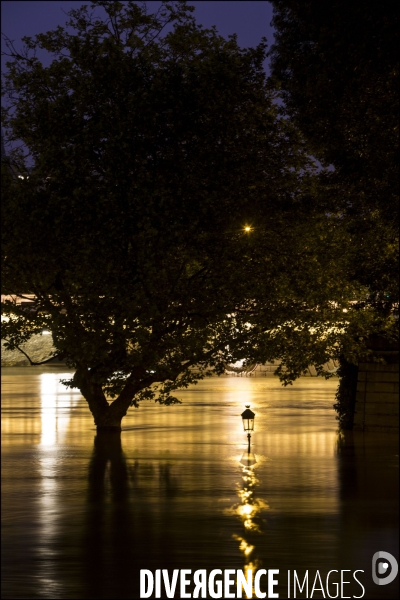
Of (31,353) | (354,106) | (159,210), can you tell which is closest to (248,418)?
(159,210)

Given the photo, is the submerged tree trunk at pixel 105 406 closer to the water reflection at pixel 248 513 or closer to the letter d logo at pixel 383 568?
the water reflection at pixel 248 513

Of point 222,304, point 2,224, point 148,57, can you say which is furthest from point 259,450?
point 148,57

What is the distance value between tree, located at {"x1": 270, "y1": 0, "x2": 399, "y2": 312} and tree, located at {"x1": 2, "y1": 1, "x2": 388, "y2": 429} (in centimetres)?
60

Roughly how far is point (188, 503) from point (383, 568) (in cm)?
373

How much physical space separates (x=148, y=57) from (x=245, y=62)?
71.7 inches

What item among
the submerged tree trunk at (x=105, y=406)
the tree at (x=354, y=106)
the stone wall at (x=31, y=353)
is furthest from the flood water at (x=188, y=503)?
the stone wall at (x=31, y=353)

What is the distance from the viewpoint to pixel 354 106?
18.2 meters

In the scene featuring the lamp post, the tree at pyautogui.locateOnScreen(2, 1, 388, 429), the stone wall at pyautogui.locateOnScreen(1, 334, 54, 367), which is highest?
the tree at pyautogui.locateOnScreen(2, 1, 388, 429)

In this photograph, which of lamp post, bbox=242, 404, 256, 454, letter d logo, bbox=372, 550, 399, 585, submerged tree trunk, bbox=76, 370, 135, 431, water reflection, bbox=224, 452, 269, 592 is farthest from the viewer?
submerged tree trunk, bbox=76, 370, 135, 431

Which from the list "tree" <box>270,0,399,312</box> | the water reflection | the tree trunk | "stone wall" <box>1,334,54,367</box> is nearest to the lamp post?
the water reflection

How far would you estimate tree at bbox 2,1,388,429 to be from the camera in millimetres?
17594

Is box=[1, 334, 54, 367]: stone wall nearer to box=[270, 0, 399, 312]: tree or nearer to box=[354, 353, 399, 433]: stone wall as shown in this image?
box=[354, 353, 399, 433]: stone wall

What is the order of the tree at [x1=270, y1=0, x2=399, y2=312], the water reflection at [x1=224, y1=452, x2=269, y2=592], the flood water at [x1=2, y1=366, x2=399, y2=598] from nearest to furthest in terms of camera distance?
the flood water at [x1=2, y1=366, x2=399, y2=598] → the water reflection at [x1=224, y1=452, x2=269, y2=592] → the tree at [x1=270, y1=0, x2=399, y2=312]

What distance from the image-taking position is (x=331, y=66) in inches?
730
